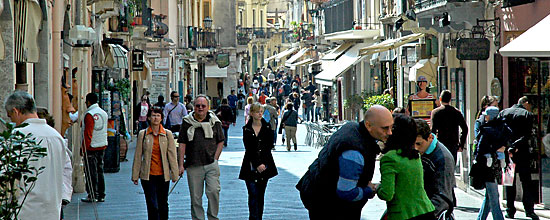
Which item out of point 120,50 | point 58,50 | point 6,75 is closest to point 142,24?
point 120,50

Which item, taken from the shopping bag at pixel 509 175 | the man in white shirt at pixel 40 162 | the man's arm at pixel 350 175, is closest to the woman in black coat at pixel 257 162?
the shopping bag at pixel 509 175

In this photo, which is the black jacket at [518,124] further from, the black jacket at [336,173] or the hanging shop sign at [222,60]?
the hanging shop sign at [222,60]

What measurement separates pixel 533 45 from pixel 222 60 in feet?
155

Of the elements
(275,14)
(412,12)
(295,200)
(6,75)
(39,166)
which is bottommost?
(295,200)

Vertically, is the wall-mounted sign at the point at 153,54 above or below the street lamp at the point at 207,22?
below

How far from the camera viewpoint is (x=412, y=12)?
885 inches

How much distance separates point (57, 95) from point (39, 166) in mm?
10174

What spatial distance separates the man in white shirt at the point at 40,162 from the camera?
8.04 meters

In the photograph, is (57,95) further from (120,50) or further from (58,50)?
(120,50)

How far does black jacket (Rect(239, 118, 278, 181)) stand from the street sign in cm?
1936

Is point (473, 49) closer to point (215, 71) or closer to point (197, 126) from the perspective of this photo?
point (197, 126)

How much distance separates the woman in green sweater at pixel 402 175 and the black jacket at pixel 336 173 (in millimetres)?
116

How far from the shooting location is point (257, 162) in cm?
1258

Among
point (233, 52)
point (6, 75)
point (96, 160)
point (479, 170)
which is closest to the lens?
point (479, 170)
